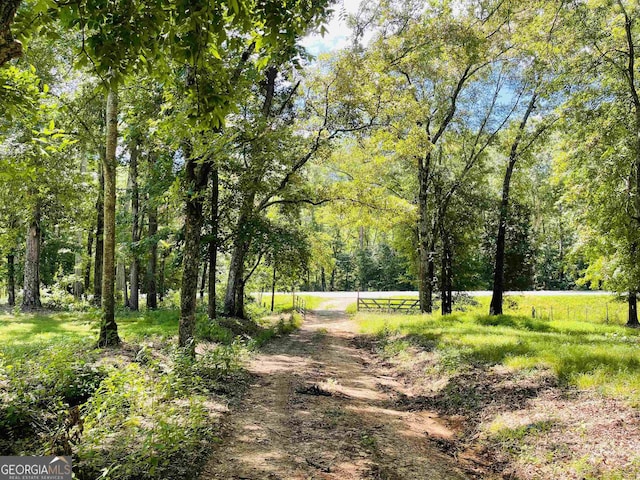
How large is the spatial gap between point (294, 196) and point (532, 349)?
10114mm

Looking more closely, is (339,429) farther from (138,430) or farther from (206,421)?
(138,430)

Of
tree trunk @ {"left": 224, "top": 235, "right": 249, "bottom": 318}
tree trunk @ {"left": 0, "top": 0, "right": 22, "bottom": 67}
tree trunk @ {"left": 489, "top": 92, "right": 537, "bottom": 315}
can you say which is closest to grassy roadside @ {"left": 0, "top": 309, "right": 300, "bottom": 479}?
tree trunk @ {"left": 0, "top": 0, "right": 22, "bottom": 67}

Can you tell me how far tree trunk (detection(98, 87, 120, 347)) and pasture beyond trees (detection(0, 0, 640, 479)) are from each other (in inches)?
2.1

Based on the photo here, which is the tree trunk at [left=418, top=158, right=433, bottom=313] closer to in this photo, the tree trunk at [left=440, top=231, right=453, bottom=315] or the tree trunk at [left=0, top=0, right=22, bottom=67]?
the tree trunk at [left=440, top=231, right=453, bottom=315]

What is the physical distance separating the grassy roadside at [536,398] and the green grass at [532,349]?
0.07ft

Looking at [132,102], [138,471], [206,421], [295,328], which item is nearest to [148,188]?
[132,102]

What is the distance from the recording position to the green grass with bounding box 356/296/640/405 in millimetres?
7148

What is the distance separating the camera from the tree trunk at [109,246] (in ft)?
30.5

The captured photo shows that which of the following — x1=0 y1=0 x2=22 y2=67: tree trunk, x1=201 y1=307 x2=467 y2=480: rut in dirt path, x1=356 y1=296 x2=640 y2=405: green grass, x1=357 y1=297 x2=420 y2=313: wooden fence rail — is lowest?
x1=357 y1=297 x2=420 y2=313: wooden fence rail

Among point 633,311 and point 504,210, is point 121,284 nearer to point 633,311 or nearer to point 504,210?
point 504,210

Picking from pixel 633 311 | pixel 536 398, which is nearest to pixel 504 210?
pixel 633 311

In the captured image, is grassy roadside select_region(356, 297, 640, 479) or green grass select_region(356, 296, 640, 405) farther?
green grass select_region(356, 296, 640, 405)

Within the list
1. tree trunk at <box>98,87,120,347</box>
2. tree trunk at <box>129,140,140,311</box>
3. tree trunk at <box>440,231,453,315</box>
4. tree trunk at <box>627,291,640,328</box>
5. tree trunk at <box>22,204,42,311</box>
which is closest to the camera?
tree trunk at <box>98,87,120,347</box>

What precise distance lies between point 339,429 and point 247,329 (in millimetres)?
9796
